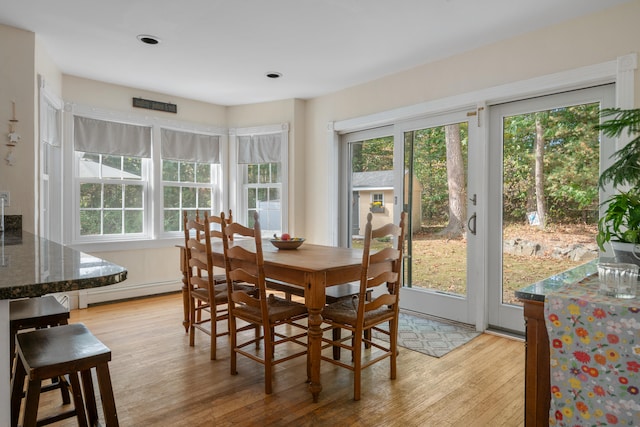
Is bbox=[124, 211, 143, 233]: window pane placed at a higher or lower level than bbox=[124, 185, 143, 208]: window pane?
lower

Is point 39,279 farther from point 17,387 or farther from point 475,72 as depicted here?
point 475,72

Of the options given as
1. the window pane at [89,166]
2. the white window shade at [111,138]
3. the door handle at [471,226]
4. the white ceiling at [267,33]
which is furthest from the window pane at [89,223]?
the door handle at [471,226]

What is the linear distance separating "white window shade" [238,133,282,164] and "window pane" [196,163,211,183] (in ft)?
1.50

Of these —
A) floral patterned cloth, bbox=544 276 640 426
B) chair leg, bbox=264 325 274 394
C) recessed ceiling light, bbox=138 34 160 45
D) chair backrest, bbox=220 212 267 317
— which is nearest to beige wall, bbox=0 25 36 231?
recessed ceiling light, bbox=138 34 160 45

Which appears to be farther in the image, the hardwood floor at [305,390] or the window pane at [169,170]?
the window pane at [169,170]

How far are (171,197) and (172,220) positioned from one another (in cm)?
30

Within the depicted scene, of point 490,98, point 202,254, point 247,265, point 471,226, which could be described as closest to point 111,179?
point 202,254

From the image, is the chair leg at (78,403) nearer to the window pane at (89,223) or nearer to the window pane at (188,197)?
the window pane at (89,223)

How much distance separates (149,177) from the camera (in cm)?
489

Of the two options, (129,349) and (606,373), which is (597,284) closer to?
(606,373)

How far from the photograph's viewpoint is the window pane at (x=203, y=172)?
5371 millimetres

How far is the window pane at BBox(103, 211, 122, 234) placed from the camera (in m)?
4.61

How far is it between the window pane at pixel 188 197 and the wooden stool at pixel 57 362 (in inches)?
147

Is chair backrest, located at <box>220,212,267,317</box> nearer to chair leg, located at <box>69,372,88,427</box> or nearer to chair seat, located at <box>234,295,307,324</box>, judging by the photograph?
chair seat, located at <box>234,295,307,324</box>
